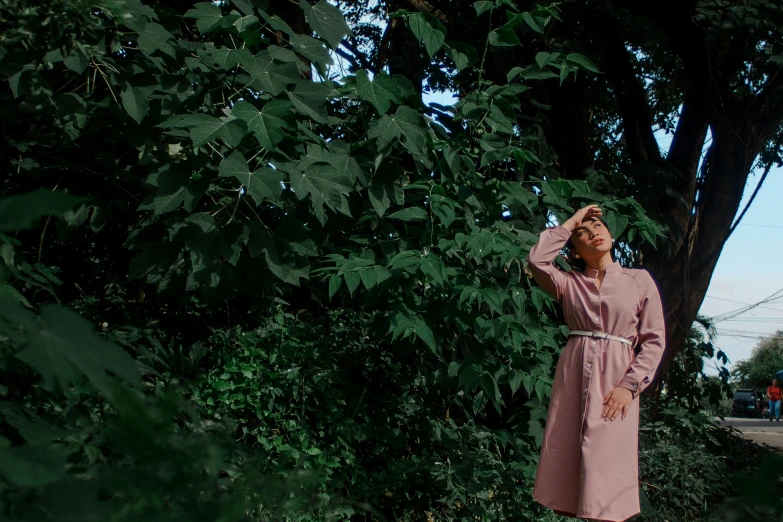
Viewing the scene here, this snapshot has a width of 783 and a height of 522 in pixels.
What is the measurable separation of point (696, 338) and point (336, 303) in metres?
3.46

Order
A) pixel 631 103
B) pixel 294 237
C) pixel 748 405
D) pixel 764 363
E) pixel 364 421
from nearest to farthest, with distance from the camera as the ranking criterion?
pixel 294 237 < pixel 364 421 < pixel 631 103 < pixel 748 405 < pixel 764 363

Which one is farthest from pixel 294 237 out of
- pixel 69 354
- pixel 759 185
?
pixel 759 185

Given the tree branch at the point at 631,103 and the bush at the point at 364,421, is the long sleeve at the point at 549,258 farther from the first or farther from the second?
the tree branch at the point at 631,103

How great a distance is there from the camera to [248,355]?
4.55 m

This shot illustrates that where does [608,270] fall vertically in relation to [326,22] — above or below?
below

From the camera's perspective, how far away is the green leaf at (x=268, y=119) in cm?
350

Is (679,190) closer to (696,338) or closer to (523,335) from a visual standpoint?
(696,338)

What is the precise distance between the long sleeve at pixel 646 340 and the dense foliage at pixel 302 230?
2.13 ft

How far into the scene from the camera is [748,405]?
154ft

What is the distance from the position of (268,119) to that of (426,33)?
3.32 feet

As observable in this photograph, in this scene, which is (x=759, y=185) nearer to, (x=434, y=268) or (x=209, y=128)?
(x=434, y=268)

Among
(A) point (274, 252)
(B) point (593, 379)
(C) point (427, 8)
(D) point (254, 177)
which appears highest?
(C) point (427, 8)

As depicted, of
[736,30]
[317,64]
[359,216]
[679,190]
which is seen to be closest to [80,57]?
[317,64]

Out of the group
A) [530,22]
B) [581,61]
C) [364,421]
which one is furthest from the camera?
[364,421]
